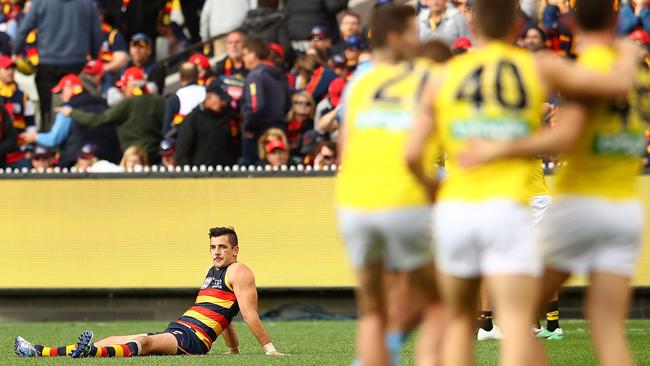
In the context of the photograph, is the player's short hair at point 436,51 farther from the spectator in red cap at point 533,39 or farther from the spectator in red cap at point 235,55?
the spectator in red cap at point 235,55

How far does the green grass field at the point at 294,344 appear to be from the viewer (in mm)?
10930

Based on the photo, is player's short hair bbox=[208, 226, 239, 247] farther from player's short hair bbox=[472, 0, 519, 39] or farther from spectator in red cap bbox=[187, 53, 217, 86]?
spectator in red cap bbox=[187, 53, 217, 86]

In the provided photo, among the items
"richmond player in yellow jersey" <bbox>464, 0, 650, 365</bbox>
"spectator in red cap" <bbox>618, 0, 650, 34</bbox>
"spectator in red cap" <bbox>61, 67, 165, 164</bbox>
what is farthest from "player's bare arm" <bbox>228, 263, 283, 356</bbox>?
"spectator in red cap" <bbox>618, 0, 650, 34</bbox>

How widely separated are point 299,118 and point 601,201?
1036cm

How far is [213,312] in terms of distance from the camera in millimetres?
11953

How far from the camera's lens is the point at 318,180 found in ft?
53.5

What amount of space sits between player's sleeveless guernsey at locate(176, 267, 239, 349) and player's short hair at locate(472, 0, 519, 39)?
571cm

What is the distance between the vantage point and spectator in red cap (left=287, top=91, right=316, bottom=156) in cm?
1706

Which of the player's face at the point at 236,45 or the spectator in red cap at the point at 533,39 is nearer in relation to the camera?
the spectator in red cap at the point at 533,39

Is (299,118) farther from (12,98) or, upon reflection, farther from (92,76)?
(12,98)

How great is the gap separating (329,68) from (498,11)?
36.5 ft

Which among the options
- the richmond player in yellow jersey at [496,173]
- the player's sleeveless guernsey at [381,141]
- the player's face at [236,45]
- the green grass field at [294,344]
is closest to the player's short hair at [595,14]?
the richmond player in yellow jersey at [496,173]

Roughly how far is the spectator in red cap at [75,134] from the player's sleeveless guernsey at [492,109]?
1129 centimetres

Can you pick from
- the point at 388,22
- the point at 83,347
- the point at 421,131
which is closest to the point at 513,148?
the point at 421,131
